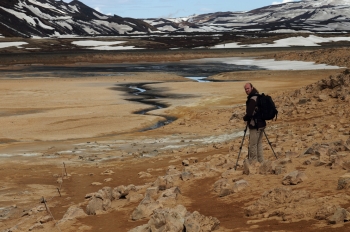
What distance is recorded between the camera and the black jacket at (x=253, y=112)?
11038 millimetres

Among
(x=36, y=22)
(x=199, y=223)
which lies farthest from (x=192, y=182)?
(x=36, y=22)

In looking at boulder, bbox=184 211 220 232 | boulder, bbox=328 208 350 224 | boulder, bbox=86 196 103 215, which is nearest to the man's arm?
boulder, bbox=86 196 103 215

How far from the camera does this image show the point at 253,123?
446 inches

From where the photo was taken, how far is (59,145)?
64.8 feet

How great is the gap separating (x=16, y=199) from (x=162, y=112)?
16146 mm

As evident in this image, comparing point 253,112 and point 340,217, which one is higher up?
point 253,112

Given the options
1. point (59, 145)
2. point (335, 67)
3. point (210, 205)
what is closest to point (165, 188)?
point (210, 205)

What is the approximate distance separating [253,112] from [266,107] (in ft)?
1.01

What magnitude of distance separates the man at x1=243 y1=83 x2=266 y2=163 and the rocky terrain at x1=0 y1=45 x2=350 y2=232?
0.36 metres

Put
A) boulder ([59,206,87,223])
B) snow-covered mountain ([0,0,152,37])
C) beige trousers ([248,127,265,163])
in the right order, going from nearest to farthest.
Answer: boulder ([59,206,87,223]) → beige trousers ([248,127,265,163]) → snow-covered mountain ([0,0,152,37])

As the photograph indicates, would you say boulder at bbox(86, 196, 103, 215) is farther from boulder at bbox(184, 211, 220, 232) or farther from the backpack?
the backpack

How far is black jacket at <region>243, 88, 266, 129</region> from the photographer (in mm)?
11038

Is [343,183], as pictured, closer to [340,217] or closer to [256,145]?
[340,217]

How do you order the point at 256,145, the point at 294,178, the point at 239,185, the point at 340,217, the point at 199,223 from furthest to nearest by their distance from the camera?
the point at 256,145 < the point at 239,185 < the point at 294,178 < the point at 199,223 < the point at 340,217
